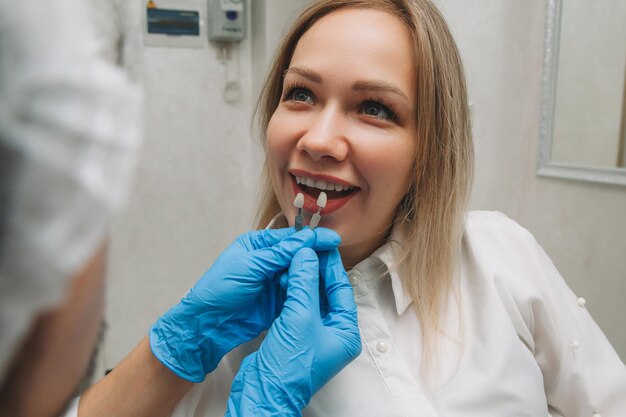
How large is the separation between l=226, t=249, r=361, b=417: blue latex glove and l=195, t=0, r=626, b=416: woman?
10cm

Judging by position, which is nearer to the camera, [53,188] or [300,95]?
[53,188]

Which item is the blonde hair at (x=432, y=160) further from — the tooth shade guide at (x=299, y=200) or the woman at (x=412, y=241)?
the tooth shade guide at (x=299, y=200)

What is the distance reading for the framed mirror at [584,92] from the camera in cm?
120

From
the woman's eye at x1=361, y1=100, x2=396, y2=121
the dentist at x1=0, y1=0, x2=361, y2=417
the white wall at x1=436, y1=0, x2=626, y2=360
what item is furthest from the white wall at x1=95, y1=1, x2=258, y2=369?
the dentist at x1=0, y1=0, x2=361, y2=417

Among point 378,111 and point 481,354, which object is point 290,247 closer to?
point 378,111

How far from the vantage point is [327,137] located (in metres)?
0.75

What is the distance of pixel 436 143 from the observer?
837mm

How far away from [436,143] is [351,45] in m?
0.23

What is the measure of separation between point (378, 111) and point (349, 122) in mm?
58

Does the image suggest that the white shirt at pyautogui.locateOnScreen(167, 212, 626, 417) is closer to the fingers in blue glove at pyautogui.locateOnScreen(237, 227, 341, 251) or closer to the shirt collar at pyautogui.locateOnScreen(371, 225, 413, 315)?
the shirt collar at pyautogui.locateOnScreen(371, 225, 413, 315)

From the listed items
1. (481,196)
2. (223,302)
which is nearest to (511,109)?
(481,196)

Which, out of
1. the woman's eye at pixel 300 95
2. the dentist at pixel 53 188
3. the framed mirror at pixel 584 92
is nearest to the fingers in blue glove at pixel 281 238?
the woman's eye at pixel 300 95

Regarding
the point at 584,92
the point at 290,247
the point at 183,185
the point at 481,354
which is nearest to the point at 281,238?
the point at 290,247

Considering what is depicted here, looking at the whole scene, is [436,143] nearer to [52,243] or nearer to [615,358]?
[615,358]
